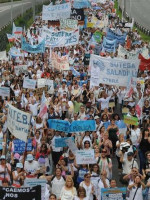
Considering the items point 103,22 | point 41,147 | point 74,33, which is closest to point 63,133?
point 41,147

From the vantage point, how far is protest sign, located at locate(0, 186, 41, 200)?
943 cm

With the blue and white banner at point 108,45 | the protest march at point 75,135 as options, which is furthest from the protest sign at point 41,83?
the blue and white banner at point 108,45

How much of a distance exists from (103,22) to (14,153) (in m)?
29.8

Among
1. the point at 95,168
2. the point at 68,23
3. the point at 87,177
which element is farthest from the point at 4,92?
the point at 68,23

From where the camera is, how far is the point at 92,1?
Answer: 2606 inches

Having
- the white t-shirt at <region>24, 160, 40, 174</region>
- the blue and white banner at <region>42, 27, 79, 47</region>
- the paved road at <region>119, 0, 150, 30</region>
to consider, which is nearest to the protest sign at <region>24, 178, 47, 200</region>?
the white t-shirt at <region>24, 160, 40, 174</region>

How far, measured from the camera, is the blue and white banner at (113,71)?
18062 millimetres

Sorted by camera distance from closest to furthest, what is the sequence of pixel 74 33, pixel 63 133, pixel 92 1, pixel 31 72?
pixel 63 133
pixel 31 72
pixel 74 33
pixel 92 1

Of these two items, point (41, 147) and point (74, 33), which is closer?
point (41, 147)

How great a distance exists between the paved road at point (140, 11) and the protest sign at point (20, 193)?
49955 millimetres

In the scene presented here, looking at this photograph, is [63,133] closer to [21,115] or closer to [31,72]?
[21,115]

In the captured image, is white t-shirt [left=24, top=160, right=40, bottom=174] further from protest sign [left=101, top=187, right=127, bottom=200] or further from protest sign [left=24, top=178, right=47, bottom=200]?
protest sign [left=101, top=187, right=127, bottom=200]

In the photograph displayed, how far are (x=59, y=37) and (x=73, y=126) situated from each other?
13.5 m

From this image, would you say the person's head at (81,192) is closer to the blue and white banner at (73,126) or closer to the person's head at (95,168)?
the person's head at (95,168)
